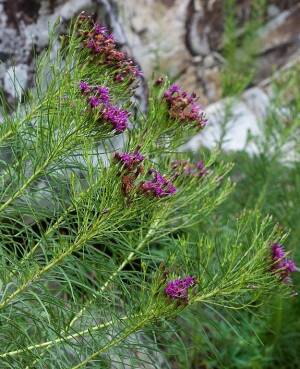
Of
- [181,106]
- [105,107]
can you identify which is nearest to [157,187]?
[105,107]

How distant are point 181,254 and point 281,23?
15.5 ft

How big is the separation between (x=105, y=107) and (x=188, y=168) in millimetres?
587

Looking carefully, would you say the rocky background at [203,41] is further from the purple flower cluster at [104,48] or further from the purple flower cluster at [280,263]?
the purple flower cluster at [280,263]

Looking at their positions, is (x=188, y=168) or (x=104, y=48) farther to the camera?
(x=188, y=168)

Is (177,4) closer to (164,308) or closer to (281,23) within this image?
(281,23)

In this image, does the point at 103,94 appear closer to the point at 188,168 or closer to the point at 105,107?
the point at 105,107

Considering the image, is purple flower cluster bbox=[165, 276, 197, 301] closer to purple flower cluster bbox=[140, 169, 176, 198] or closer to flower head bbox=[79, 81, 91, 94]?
purple flower cluster bbox=[140, 169, 176, 198]

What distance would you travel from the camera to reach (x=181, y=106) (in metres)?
1.94

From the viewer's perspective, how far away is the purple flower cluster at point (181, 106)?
193 cm

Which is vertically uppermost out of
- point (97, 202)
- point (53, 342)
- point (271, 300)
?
point (97, 202)

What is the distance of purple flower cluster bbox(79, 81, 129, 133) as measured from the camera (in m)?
1.66

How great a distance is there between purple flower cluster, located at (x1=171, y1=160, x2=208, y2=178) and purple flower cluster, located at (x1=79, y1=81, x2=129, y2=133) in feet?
1.20

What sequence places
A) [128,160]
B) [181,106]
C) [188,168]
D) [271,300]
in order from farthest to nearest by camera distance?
[271,300] < [188,168] < [181,106] < [128,160]

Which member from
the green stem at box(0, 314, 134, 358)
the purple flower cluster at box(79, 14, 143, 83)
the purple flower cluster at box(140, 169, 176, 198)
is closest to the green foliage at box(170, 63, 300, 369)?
the green stem at box(0, 314, 134, 358)
